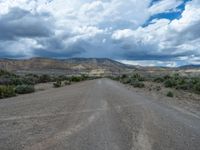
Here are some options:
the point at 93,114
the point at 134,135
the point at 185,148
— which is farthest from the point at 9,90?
the point at 185,148

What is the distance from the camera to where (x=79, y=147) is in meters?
7.81

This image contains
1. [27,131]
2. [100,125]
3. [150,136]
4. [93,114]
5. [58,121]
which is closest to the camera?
[150,136]

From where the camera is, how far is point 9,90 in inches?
1120

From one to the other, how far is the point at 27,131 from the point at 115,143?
3.35 meters

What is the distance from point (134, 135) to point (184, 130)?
2.06 metres

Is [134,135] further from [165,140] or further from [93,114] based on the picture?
[93,114]

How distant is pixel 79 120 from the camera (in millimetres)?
11891

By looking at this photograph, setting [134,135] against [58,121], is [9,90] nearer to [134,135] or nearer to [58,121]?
[58,121]

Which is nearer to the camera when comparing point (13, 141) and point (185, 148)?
point (185, 148)

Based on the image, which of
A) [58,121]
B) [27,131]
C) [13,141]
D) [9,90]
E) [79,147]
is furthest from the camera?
[9,90]

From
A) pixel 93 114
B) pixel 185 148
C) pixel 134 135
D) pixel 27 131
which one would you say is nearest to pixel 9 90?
pixel 93 114

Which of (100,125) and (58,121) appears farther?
(58,121)

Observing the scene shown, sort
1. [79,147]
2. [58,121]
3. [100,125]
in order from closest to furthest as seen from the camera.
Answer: [79,147]
[100,125]
[58,121]

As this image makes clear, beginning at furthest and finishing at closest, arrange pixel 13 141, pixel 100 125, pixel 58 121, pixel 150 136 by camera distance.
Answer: pixel 58 121 → pixel 100 125 → pixel 150 136 → pixel 13 141
